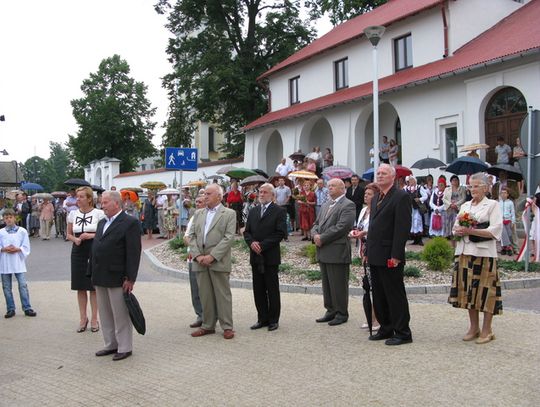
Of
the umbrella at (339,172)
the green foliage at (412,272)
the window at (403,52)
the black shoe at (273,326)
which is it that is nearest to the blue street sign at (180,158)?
the umbrella at (339,172)

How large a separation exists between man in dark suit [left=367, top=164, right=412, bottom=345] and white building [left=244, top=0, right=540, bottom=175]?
1369 centimetres

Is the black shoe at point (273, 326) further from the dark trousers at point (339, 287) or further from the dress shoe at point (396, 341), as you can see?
the dress shoe at point (396, 341)

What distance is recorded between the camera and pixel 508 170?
46.6 feet

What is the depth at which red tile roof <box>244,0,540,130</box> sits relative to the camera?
62.4 ft

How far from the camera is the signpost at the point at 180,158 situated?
A: 14.7m

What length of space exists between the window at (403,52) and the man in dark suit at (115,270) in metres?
21.7

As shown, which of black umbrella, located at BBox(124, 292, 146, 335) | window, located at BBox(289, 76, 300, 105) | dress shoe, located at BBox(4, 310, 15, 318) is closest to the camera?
black umbrella, located at BBox(124, 292, 146, 335)

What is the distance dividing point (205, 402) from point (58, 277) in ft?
32.3

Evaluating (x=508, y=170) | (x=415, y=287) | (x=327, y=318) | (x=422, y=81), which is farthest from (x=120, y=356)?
(x=422, y=81)

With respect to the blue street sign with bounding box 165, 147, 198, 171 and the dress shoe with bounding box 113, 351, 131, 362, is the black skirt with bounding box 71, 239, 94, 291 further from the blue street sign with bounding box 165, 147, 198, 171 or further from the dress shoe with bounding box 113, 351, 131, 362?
the blue street sign with bounding box 165, 147, 198, 171

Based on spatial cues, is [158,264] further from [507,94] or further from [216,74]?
[216,74]

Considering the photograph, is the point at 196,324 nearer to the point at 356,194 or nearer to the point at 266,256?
the point at 266,256

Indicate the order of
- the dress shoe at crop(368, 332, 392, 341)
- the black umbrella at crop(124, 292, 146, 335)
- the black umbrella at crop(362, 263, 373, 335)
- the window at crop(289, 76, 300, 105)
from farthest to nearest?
the window at crop(289, 76, 300, 105) → the black umbrella at crop(362, 263, 373, 335) → the dress shoe at crop(368, 332, 392, 341) → the black umbrella at crop(124, 292, 146, 335)

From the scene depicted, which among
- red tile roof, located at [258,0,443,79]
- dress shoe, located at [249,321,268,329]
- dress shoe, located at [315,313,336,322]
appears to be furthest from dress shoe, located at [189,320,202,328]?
red tile roof, located at [258,0,443,79]
